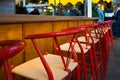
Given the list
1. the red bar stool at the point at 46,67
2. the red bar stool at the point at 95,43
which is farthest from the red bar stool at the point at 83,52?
the red bar stool at the point at 46,67

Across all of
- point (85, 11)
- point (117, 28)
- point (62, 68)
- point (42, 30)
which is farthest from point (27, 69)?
point (117, 28)

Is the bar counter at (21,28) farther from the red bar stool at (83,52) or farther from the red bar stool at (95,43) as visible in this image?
the red bar stool at (95,43)

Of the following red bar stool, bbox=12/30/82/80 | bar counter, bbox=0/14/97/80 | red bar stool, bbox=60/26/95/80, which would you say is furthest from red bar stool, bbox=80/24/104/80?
red bar stool, bbox=12/30/82/80

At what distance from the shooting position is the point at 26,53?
72.1 inches

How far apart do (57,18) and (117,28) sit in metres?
7.03

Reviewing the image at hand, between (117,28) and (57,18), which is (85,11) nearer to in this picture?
(117,28)

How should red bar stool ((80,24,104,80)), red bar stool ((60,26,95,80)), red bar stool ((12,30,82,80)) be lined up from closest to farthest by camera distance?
red bar stool ((12,30,82,80)) < red bar stool ((60,26,95,80)) < red bar stool ((80,24,104,80))

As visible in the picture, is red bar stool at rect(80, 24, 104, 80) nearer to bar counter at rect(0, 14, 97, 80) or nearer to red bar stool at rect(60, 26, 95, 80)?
red bar stool at rect(60, 26, 95, 80)

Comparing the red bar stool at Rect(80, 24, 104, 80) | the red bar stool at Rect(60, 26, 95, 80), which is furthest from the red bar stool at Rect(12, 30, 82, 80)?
the red bar stool at Rect(80, 24, 104, 80)

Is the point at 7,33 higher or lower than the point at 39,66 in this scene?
higher

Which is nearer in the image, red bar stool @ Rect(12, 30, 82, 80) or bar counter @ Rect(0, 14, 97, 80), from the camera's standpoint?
red bar stool @ Rect(12, 30, 82, 80)

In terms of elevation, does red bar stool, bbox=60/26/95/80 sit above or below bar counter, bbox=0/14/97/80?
below

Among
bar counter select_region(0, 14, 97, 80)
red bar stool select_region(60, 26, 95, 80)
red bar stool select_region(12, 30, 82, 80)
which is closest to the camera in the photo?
red bar stool select_region(12, 30, 82, 80)

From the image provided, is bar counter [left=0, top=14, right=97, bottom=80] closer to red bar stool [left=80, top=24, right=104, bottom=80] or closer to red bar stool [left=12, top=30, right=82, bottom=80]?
red bar stool [left=12, top=30, right=82, bottom=80]
